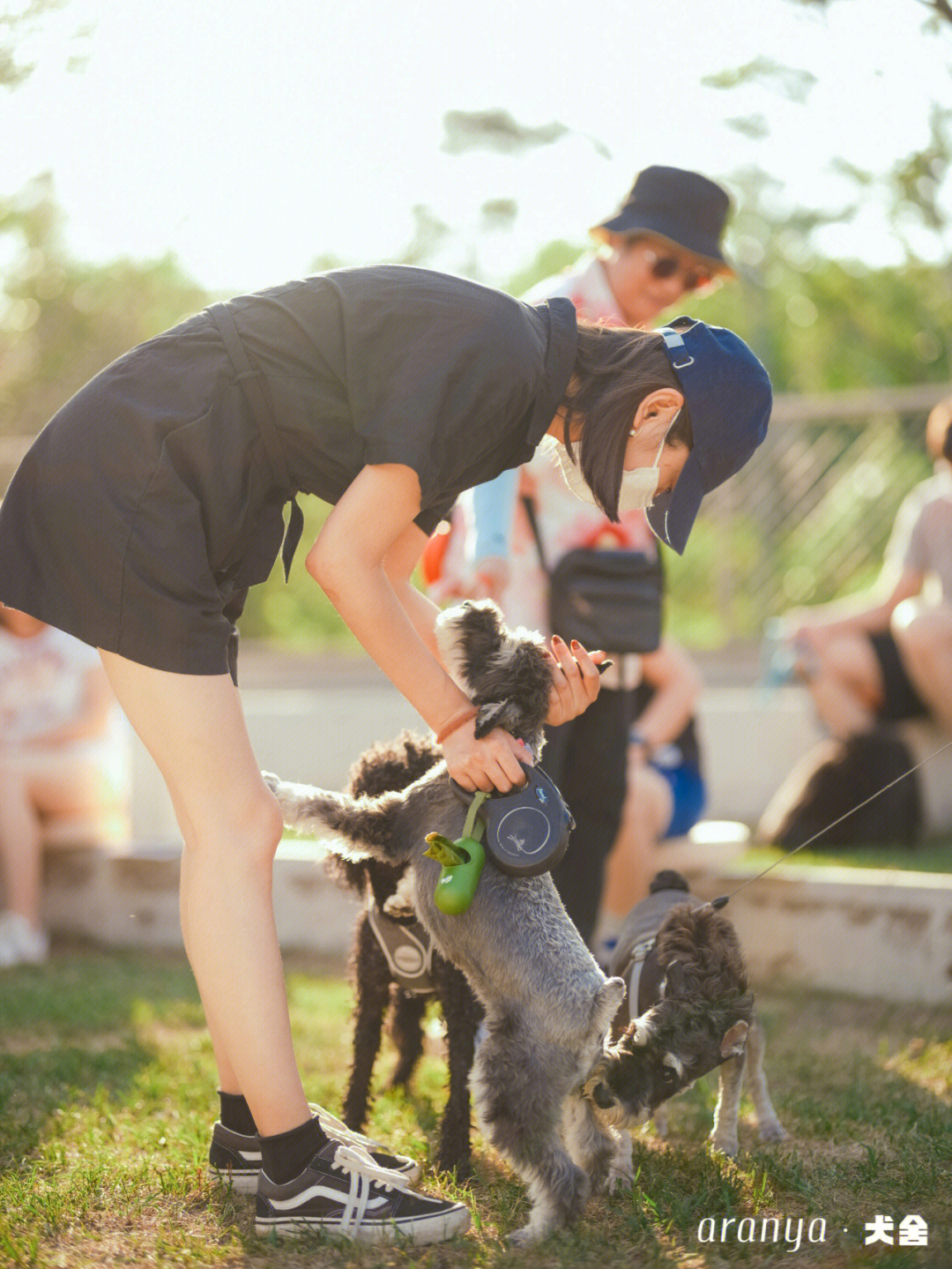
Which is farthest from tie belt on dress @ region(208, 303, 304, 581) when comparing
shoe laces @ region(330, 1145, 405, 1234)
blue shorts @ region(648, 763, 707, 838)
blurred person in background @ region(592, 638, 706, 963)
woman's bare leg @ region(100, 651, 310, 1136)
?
blue shorts @ region(648, 763, 707, 838)

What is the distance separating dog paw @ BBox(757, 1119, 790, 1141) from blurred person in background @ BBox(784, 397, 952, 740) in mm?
2931

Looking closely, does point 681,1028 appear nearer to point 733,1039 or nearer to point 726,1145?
point 733,1039

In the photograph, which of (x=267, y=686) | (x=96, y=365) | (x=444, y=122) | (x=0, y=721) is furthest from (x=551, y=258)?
(x=267, y=686)

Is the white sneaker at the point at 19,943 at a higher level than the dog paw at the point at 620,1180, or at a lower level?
lower

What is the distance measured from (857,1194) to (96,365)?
6624mm

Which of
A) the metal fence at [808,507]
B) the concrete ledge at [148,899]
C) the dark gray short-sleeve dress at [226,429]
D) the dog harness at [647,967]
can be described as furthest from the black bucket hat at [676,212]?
the metal fence at [808,507]

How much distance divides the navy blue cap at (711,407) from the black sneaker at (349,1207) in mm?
1285

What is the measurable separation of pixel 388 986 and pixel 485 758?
0.86 m

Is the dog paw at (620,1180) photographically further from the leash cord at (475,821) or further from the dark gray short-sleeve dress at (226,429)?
the dark gray short-sleeve dress at (226,429)

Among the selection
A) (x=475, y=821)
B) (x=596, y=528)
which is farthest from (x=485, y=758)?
(x=596, y=528)

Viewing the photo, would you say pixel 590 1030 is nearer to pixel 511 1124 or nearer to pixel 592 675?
→ pixel 511 1124

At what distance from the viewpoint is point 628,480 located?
2416 mm

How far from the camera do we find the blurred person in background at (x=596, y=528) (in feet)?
11.5

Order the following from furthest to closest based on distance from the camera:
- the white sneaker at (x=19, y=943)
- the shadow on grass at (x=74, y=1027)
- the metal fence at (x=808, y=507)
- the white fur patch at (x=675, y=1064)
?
the metal fence at (x=808, y=507), the white sneaker at (x=19, y=943), the shadow on grass at (x=74, y=1027), the white fur patch at (x=675, y=1064)
